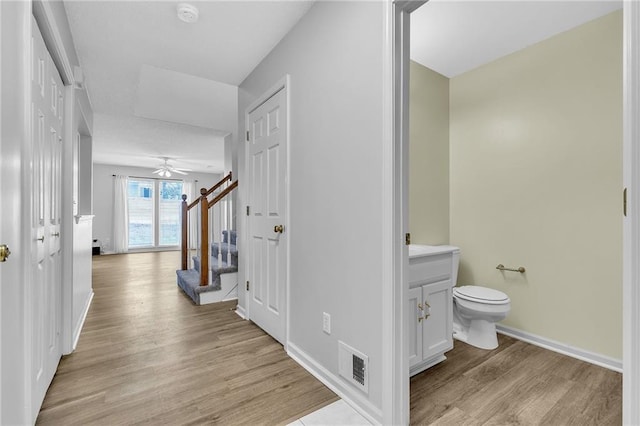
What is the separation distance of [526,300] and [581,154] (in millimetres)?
1216

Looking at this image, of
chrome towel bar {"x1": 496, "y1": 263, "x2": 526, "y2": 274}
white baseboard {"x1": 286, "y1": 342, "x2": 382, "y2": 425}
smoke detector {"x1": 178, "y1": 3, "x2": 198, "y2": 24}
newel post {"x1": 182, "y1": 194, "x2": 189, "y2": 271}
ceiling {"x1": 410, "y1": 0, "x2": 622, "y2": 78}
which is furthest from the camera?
newel post {"x1": 182, "y1": 194, "x2": 189, "y2": 271}

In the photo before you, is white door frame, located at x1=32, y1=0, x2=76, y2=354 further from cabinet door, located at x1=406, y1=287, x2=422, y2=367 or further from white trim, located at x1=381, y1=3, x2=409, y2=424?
cabinet door, located at x1=406, y1=287, x2=422, y2=367

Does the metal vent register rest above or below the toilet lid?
below

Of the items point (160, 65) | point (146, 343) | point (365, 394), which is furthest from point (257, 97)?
point (365, 394)

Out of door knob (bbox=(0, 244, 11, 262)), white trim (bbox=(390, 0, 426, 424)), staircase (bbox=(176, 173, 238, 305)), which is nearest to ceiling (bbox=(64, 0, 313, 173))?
white trim (bbox=(390, 0, 426, 424))

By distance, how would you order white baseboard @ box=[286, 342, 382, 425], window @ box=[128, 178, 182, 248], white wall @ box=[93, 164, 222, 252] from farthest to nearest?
window @ box=[128, 178, 182, 248] → white wall @ box=[93, 164, 222, 252] → white baseboard @ box=[286, 342, 382, 425]

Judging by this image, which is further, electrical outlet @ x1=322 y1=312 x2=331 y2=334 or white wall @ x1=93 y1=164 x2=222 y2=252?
white wall @ x1=93 y1=164 x2=222 y2=252

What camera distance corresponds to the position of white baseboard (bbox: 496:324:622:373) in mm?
2020

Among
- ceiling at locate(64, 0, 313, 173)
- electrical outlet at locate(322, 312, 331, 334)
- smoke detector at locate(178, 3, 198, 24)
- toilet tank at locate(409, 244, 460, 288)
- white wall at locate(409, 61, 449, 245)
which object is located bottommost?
electrical outlet at locate(322, 312, 331, 334)

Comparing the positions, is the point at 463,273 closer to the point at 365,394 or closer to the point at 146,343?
the point at 365,394

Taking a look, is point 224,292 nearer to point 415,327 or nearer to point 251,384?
point 251,384

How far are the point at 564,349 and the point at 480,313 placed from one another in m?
0.68

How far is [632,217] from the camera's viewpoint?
71cm

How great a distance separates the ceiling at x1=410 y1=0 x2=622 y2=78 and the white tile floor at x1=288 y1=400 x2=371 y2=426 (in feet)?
8.24
